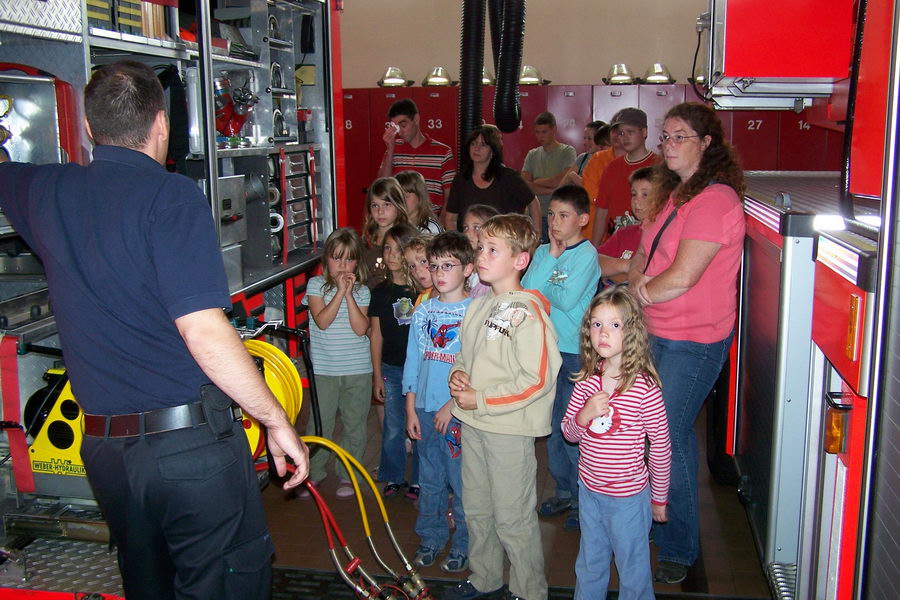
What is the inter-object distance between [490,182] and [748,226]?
92.6 inches

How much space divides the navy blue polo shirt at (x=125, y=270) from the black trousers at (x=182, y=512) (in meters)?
0.12

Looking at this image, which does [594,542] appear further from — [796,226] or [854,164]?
[854,164]

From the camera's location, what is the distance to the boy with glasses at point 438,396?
3336 mm

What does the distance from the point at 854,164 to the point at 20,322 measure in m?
2.95

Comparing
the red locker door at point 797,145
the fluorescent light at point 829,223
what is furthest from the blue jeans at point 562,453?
the red locker door at point 797,145

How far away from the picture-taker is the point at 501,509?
3041 millimetres

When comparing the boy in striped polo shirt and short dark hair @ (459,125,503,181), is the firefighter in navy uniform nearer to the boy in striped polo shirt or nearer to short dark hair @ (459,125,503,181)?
short dark hair @ (459,125,503,181)

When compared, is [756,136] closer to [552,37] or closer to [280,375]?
A: [552,37]

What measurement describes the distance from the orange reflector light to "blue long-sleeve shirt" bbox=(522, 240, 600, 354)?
1423 mm

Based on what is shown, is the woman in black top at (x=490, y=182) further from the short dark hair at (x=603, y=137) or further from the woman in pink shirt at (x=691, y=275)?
the woman in pink shirt at (x=691, y=275)

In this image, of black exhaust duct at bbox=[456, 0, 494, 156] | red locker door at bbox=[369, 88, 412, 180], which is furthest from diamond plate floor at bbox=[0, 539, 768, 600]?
red locker door at bbox=[369, 88, 412, 180]

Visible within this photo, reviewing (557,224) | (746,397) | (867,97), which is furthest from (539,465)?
(867,97)

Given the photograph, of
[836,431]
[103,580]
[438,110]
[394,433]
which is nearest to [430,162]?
[394,433]

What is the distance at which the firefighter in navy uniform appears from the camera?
2.09 metres
